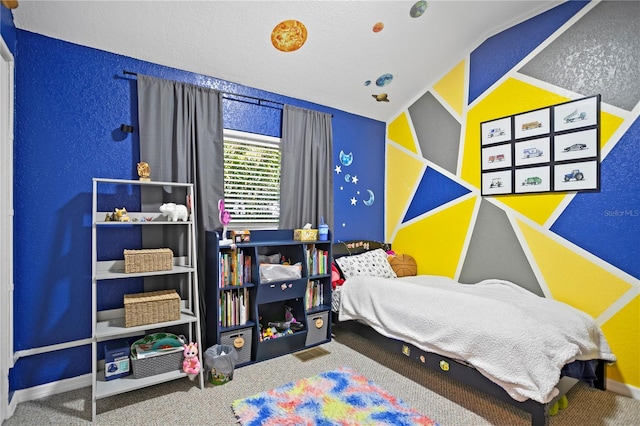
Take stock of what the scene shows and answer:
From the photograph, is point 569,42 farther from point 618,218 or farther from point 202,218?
point 202,218

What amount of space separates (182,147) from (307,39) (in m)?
1.38

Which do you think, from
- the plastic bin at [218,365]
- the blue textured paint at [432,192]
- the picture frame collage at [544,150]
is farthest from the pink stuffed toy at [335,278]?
the picture frame collage at [544,150]

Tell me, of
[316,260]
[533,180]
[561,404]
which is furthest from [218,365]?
[533,180]

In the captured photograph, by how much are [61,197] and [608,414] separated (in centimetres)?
392

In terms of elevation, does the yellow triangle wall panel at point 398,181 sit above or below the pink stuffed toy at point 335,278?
above

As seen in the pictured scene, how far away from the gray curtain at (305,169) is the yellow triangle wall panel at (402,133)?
0.95 metres

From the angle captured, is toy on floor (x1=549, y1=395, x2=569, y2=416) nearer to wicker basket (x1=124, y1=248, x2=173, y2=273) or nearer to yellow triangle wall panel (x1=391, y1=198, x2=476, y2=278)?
yellow triangle wall panel (x1=391, y1=198, x2=476, y2=278)

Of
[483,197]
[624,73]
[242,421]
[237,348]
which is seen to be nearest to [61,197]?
[237,348]

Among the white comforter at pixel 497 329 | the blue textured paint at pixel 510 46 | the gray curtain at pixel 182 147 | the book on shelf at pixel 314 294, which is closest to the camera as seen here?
the white comforter at pixel 497 329

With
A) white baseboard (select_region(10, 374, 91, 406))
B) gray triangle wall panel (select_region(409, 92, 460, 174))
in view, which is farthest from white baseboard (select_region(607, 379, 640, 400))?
white baseboard (select_region(10, 374, 91, 406))

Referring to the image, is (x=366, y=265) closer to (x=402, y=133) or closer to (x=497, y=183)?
(x=497, y=183)

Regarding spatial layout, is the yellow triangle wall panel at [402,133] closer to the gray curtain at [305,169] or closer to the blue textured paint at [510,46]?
the blue textured paint at [510,46]

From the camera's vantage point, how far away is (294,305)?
124 inches

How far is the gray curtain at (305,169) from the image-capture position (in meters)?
3.28
